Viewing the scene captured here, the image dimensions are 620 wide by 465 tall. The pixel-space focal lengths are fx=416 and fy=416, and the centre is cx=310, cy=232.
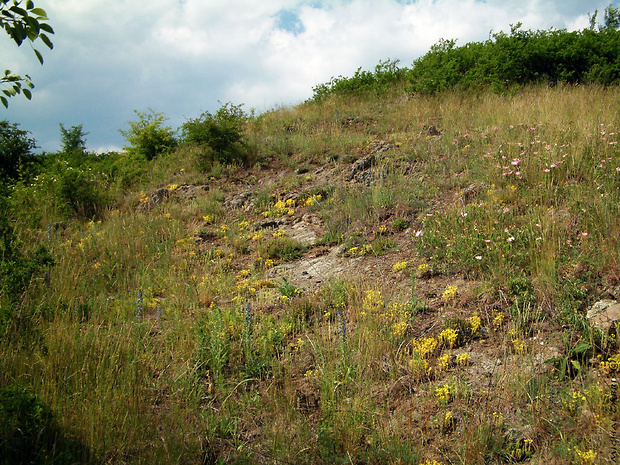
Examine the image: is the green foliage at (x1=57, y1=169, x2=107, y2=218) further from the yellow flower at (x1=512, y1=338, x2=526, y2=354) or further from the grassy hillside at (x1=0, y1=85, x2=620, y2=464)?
the yellow flower at (x1=512, y1=338, x2=526, y2=354)

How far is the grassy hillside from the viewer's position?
2.56 m

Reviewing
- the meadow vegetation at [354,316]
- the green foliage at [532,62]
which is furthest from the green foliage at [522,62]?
the meadow vegetation at [354,316]

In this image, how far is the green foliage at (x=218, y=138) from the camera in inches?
427

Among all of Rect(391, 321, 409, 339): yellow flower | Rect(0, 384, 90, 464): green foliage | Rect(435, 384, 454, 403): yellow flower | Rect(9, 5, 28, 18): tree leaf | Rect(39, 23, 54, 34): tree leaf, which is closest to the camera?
Rect(9, 5, 28, 18): tree leaf

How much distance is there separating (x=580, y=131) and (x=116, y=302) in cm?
695

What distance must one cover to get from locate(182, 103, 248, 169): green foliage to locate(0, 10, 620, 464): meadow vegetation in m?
2.39

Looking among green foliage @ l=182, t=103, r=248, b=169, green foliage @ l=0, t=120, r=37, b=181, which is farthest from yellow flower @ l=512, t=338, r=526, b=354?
green foliage @ l=0, t=120, r=37, b=181

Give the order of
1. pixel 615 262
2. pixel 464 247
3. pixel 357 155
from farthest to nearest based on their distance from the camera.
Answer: pixel 357 155
pixel 464 247
pixel 615 262

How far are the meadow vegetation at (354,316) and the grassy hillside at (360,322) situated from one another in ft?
0.07

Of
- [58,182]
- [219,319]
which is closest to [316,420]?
[219,319]

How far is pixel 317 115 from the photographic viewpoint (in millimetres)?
12852

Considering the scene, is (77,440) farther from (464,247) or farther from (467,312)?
(464,247)

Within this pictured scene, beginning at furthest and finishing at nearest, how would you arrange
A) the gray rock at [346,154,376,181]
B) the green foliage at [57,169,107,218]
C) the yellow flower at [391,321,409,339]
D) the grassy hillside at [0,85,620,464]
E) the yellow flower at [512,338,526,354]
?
the green foliage at [57,169,107,218]
the gray rock at [346,154,376,181]
the yellow flower at [391,321,409,339]
the yellow flower at [512,338,526,354]
the grassy hillside at [0,85,620,464]

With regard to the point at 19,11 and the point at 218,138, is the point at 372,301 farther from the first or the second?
the point at 218,138
